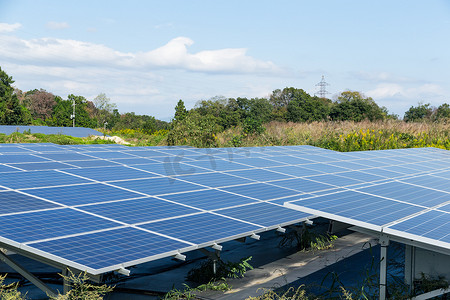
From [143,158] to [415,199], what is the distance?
29.6 feet

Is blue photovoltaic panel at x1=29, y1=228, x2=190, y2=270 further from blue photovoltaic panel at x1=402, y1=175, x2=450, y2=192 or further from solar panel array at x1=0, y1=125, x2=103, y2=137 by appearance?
solar panel array at x1=0, y1=125, x2=103, y2=137

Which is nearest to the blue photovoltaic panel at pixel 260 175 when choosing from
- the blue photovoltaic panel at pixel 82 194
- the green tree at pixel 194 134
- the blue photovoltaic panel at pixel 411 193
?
the blue photovoltaic panel at pixel 411 193

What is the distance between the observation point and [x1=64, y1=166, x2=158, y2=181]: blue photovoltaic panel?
11969mm

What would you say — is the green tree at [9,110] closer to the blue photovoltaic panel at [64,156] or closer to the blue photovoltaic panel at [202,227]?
the blue photovoltaic panel at [64,156]

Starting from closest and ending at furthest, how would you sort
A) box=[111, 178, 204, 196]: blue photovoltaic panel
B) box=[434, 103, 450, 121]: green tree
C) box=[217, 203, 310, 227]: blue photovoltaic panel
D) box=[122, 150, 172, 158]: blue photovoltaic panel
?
box=[217, 203, 310, 227]: blue photovoltaic panel → box=[111, 178, 204, 196]: blue photovoltaic panel → box=[122, 150, 172, 158]: blue photovoltaic panel → box=[434, 103, 450, 121]: green tree

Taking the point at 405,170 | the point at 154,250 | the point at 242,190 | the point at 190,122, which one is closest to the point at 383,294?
the point at 154,250

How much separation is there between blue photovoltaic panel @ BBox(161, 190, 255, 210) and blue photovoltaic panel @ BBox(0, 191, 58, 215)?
99.8 inches

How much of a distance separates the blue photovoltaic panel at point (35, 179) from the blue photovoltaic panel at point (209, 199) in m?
2.41

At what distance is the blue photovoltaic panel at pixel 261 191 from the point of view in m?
11.6

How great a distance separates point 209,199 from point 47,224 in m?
3.79

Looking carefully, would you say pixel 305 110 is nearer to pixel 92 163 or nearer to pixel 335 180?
pixel 335 180

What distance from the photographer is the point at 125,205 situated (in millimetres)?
9461

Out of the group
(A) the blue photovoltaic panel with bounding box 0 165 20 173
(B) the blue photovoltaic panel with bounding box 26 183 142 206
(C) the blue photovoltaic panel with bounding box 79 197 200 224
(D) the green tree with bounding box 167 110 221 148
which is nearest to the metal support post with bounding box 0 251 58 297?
(C) the blue photovoltaic panel with bounding box 79 197 200 224

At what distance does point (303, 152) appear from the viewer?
70.3 feet
